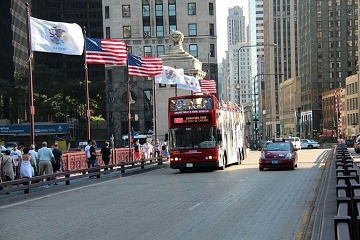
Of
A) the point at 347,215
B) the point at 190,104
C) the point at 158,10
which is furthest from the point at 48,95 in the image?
the point at 347,215

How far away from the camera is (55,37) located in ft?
79.4

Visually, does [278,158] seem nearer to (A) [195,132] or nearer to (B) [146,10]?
(A) [195,132]

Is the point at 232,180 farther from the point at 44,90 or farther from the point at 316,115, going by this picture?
the point at 316,115

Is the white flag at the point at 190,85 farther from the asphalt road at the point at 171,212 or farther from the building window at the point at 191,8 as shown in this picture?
the building window at the point at 191,8

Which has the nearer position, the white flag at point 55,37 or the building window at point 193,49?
the white flag at point 55,37

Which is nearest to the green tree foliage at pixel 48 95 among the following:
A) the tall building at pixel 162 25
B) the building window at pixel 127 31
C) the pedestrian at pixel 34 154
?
the tall building at pixel 162 25

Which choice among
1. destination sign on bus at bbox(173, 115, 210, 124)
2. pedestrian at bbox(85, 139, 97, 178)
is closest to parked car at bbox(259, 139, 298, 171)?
destination sign on bus at bbox(173, 115, 210, 124)

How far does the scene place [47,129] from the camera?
6519 cm

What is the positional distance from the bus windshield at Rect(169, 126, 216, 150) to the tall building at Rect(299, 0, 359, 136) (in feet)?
398

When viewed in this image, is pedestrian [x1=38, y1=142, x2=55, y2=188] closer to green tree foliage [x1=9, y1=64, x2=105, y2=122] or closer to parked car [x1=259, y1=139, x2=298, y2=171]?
parked car [x1=259, y1=139, x2=298, y2=171]

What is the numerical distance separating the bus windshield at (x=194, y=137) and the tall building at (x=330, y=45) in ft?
398

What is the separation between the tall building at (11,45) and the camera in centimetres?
10038

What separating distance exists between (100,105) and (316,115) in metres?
70.0

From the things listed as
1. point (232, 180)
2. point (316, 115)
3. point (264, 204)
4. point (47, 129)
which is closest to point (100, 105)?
point (47, 129)
